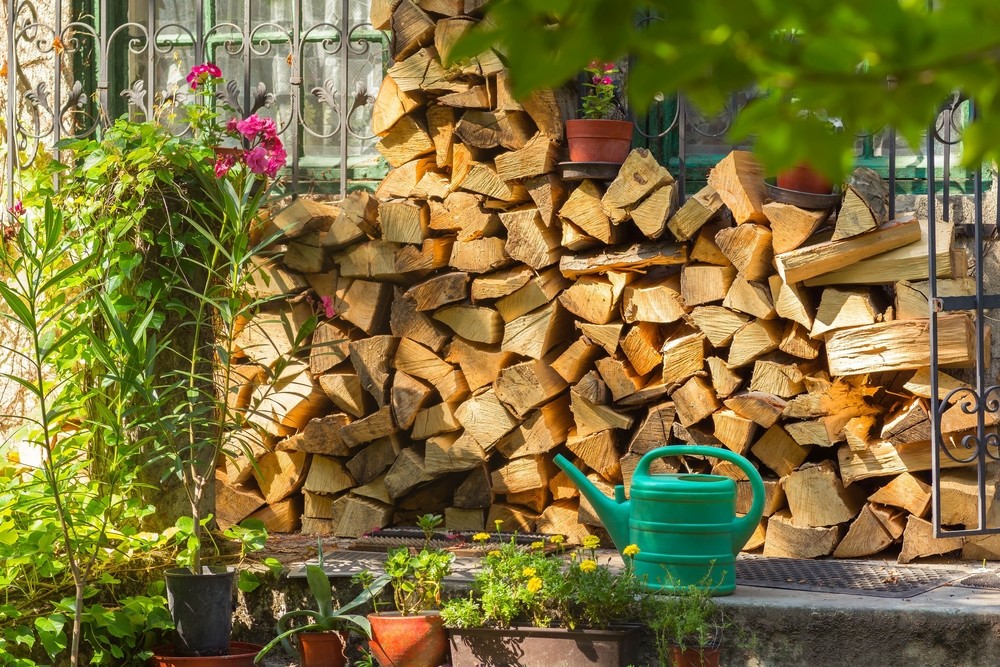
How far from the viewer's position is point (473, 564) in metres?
3.42

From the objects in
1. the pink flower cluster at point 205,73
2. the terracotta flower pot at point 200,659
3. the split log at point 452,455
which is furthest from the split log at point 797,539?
the pink flower cluster at point 205,73

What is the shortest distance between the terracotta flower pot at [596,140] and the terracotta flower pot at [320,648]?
1.66 m

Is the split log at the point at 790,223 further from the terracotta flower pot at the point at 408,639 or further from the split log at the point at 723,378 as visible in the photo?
the terracotta flower pot at the point at 408,639

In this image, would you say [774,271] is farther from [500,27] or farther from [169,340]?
[500,27]

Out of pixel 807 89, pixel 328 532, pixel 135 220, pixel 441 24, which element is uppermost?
pixel 441 24

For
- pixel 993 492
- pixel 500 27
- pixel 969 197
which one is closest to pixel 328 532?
pixel 993 492

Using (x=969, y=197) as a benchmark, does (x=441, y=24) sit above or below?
above

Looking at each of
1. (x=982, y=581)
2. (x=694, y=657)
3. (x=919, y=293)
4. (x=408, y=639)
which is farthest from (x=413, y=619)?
(x=919, y=293)

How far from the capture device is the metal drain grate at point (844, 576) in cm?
303

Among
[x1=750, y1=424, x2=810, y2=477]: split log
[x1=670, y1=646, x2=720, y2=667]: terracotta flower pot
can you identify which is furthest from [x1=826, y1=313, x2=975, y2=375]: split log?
[x1=670, y1=646, x2=720, y2=667]: terracotta flower pot

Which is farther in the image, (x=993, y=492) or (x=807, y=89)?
(x=993, y=492)

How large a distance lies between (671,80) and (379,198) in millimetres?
3349

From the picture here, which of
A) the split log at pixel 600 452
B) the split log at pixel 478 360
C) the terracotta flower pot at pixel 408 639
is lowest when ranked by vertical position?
the terracotta flower pot at pixel 408 639

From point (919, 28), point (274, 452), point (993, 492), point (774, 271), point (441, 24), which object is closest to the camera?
point (919, 28)
